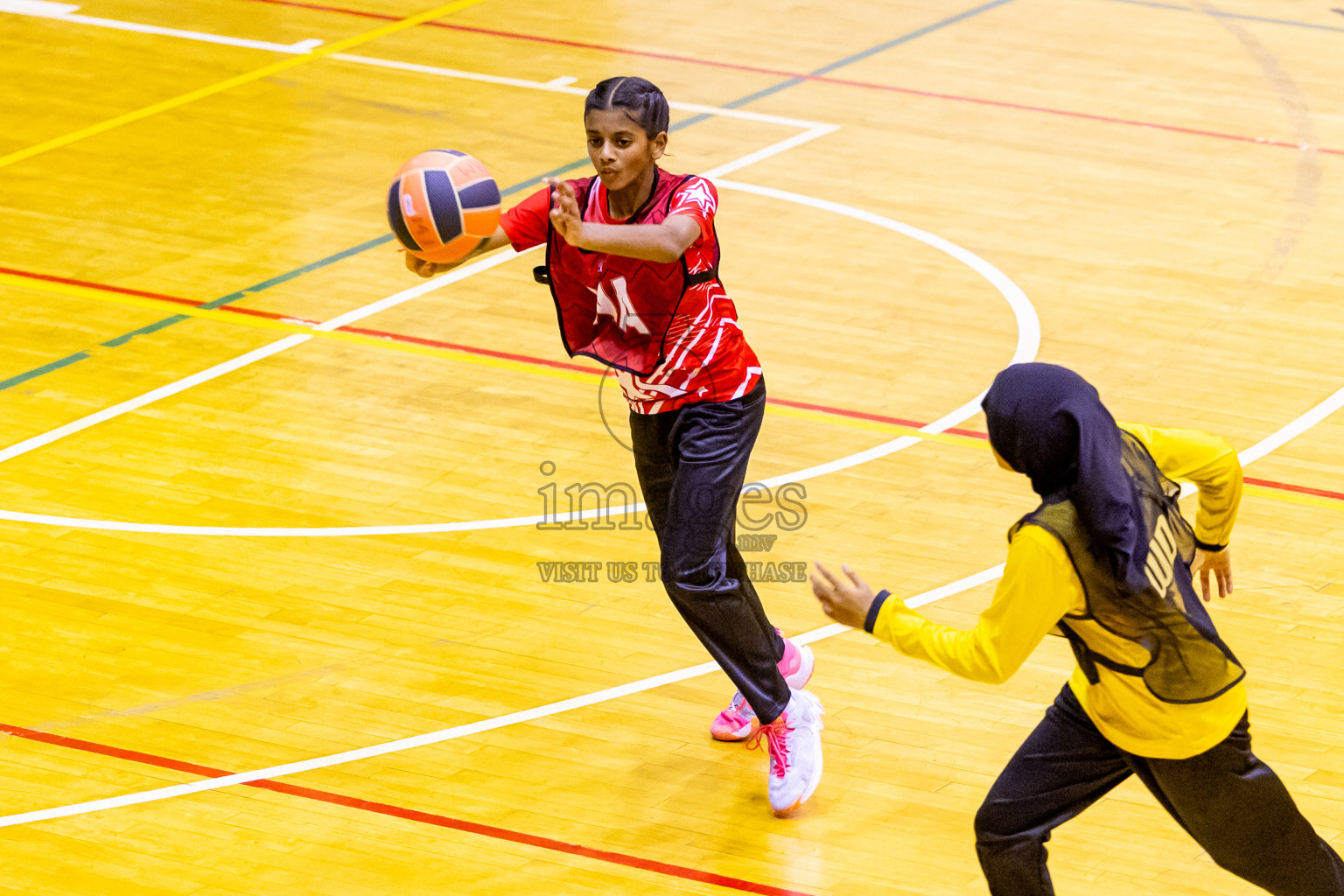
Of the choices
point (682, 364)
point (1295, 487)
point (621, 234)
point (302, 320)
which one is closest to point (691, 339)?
point (682, 364)

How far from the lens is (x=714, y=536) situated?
5.62m

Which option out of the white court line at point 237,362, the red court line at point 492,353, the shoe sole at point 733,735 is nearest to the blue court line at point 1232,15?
the white court line at point 237,362

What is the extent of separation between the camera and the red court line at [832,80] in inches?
500

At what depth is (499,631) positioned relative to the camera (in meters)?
6.91

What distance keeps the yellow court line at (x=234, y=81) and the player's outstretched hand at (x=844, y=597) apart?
939cm

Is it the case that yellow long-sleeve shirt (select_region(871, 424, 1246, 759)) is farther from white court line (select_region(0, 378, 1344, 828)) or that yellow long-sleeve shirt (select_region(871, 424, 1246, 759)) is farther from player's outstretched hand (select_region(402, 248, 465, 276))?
player's outstretched hand (select_region(402, 248, 465, 276))

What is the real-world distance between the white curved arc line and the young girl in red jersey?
205cm

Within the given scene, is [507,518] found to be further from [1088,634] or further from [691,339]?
[1088,634]

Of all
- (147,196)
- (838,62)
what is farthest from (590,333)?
(838,62)

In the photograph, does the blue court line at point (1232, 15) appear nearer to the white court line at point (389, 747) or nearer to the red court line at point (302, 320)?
the red court line at point (302, 320)

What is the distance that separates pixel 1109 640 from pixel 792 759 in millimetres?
1861

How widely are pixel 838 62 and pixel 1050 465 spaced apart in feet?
35.4

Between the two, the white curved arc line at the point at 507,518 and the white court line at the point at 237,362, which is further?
the white court line at the point at 237,362

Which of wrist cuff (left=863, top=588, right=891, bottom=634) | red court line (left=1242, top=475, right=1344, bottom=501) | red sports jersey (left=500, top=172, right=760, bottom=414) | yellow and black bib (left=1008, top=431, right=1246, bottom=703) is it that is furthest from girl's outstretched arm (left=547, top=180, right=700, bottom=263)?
red court line (left=1242, top=475, right=1344, bottom=501)
